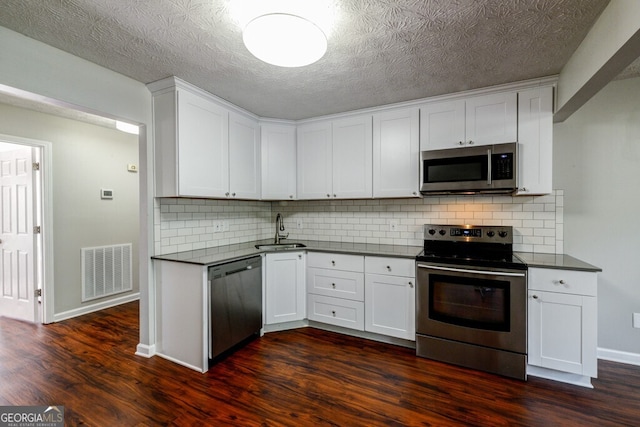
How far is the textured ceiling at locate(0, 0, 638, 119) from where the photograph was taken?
1.59 metres

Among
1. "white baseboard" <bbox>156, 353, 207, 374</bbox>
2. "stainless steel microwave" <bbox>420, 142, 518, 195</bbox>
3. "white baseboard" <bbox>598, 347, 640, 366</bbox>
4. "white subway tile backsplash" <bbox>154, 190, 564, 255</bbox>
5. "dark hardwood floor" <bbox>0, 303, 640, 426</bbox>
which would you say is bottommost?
"dark hardwood floor" <bbox>0, 303, 640, 426</bbox>

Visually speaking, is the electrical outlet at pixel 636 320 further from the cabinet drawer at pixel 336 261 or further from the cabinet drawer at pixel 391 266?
the cabinet drawer at pixel 336 261

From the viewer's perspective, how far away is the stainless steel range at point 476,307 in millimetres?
2254

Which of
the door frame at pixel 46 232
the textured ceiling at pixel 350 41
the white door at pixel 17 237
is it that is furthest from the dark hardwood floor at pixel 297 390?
the textured ceiling at pixel 350 41

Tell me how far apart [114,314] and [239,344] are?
6.63ft

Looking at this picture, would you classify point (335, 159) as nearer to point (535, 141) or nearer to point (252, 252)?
point (252, 252)

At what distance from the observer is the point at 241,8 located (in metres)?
1.58

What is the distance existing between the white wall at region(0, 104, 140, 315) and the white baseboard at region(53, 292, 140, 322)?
0.04 meters

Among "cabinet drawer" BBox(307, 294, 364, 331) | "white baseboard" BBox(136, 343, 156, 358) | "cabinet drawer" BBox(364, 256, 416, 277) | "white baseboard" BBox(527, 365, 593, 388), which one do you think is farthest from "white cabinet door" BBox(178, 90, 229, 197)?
"white baseboard" BBox(527, 365, 593, 388)

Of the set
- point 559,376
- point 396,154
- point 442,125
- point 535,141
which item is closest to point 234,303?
point 396,154

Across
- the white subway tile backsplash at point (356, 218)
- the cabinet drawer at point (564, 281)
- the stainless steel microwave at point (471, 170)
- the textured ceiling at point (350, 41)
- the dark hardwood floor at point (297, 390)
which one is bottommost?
the dark hardwood floor at point (297, 390)

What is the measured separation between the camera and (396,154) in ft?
9.80

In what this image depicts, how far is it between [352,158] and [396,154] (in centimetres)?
49

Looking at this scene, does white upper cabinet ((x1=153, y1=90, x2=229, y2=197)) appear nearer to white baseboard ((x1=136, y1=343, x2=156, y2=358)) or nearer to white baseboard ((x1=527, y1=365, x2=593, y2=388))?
white baseboard ((x1=136, y1=343, x2=156, y2=358))
